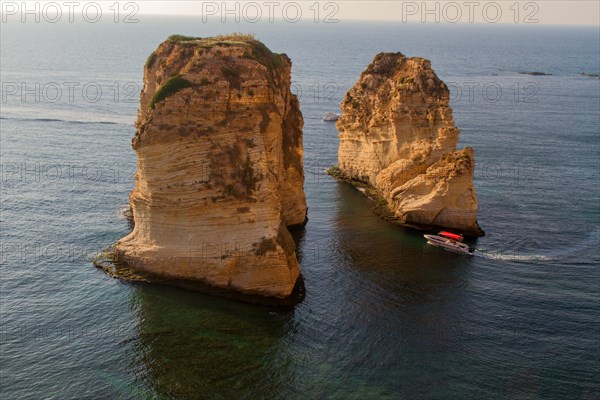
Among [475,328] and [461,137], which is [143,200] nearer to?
[475,328]

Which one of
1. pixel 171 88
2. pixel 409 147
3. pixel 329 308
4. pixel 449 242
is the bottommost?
pixel 329 308

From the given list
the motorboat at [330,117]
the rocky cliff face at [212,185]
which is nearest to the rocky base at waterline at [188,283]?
the rocky cliff face at [212,185]

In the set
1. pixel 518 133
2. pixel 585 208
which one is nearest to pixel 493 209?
pixel 585 208

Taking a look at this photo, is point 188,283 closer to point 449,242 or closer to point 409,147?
point 449,242

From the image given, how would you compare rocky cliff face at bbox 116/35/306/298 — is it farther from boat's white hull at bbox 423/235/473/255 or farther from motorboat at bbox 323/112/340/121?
motorboat at bbox 323/112/340/121

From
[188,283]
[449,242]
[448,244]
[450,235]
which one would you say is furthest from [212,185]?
[450,235]

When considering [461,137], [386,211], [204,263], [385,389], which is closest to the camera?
[385,389]
